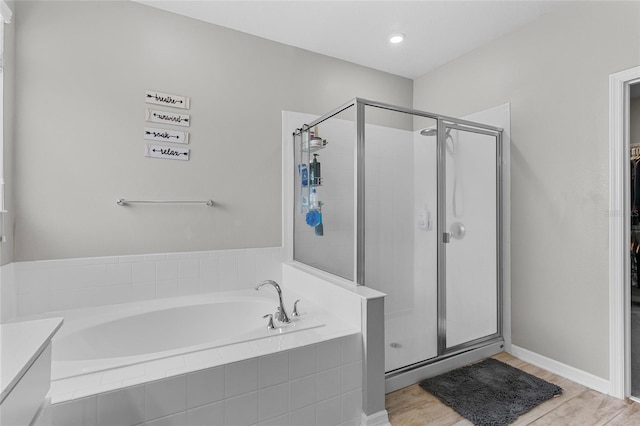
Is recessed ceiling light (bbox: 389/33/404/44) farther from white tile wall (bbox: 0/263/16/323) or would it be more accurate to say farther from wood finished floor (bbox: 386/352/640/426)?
white tile wall (bbox: 0/263/16/323)

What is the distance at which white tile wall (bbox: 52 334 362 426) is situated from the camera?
3.86ft

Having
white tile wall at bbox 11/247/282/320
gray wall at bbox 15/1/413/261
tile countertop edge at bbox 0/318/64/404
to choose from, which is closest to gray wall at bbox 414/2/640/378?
gray wall at bbox 15/1/413/261

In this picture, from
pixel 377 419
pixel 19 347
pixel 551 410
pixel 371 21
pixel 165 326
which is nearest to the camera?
pixel 19 347

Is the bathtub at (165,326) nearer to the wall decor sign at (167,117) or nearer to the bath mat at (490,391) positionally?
the bath mat at (490,391)

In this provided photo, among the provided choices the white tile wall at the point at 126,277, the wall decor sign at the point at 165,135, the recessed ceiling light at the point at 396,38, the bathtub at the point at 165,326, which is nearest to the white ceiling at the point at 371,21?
the recessed ceiling light at the point at 396,38

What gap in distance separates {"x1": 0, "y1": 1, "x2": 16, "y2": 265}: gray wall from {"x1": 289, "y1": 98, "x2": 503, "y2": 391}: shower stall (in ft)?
5.73

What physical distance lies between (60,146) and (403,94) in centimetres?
292

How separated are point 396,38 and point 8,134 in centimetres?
266

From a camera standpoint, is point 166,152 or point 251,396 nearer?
point 251,396

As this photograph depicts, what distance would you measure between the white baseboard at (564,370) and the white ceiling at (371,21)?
2.42 metres

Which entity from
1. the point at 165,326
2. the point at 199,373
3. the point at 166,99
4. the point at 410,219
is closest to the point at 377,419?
the point at 199,373

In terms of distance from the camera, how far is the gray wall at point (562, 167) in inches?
79.0

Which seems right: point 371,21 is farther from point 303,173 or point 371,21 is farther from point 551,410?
point 551,410

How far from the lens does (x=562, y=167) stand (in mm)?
2211
